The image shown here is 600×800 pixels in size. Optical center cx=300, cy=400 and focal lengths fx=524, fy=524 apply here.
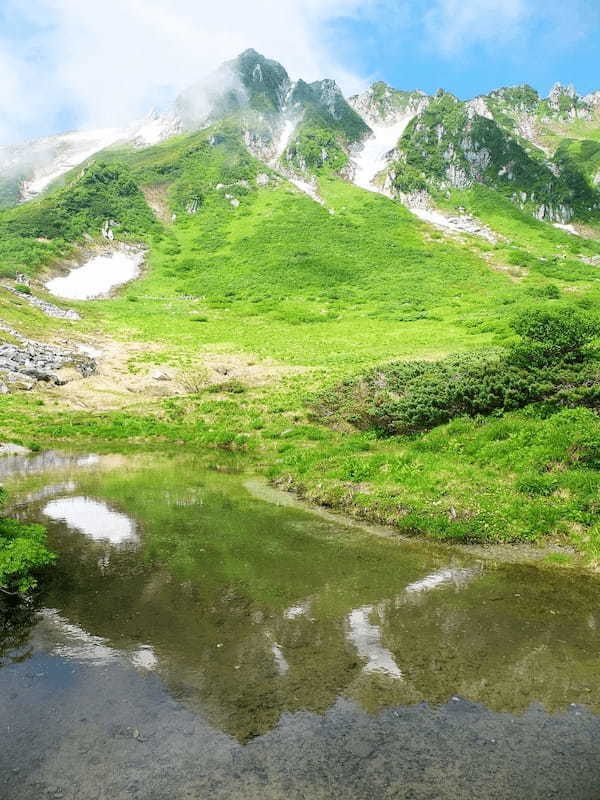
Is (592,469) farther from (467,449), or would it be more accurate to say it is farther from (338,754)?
(338,754)

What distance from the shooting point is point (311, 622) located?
10.4 m

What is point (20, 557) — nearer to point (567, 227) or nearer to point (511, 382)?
point (511, 382)

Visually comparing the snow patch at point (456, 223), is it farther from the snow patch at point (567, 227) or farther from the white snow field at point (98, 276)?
the white snow field at point (98, 276)

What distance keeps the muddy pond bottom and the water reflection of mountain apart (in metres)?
0.04

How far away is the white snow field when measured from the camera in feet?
278

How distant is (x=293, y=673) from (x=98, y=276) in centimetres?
9723

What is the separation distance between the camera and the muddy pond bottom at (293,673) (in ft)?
22.0

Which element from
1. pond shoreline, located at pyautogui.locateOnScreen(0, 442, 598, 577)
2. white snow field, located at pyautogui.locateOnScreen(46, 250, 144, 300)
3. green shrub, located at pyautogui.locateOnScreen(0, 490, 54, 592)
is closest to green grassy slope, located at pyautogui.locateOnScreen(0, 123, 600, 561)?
pond shoreline, located at pyautogui.locateOnScreen(0, 442, 598, 577)

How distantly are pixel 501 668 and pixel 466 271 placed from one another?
90.2m

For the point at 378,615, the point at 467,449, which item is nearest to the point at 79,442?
the point at 467,449

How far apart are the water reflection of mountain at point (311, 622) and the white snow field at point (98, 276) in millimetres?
76194

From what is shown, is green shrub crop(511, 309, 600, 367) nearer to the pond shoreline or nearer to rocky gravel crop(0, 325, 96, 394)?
the pond shoreline

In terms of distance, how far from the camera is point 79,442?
26500mm

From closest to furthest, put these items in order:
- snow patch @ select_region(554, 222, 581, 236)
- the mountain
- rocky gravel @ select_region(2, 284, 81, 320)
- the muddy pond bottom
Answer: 1. the muddy pond bottom
2. the mountain
3. rocky gravel @ select_region(2, 284, 81, 320)
4. snow patch @ select_region(554, 222, 581, 236)
